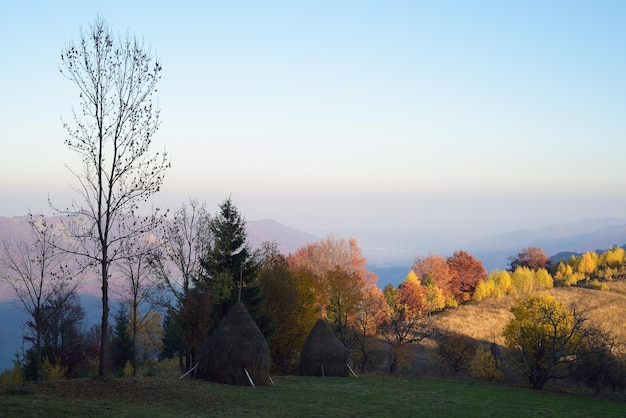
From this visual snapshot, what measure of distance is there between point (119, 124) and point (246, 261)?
21.7 meters

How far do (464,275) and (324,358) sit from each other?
7061 cm

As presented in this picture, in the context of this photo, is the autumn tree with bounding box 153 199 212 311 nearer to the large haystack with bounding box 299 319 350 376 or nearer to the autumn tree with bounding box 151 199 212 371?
the autumn tree with bounding box 151 199 212 371

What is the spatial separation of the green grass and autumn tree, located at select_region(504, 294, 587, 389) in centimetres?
510

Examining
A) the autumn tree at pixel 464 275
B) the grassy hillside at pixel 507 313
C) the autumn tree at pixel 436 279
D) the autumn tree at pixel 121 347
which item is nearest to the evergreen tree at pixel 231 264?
the autumn tree at pixel 121 347

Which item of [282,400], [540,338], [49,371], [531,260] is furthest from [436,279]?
[282,400]

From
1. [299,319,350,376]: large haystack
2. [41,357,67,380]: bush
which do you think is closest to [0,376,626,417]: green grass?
[299,319,350,376]: large haystack

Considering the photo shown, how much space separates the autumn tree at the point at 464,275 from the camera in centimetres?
9981

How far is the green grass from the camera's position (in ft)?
52.8

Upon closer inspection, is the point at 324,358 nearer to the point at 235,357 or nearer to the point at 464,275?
the point at 235,357

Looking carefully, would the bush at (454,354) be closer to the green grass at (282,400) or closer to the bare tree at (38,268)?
the green grass at (282,400)

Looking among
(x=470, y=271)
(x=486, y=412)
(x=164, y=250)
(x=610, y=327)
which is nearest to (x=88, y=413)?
(x=486, y=412)

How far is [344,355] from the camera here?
38375mm

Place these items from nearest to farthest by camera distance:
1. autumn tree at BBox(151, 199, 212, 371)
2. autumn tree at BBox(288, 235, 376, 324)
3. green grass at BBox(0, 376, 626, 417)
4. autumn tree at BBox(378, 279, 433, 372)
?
green grass at BBox(0, 376, 626, 417) → autumn tree at BBox(151, 199, 212, 371) → autumn tree at BBox(378, 279, 433, 372) → autumn tree at BBox(288, 235, 376, 324)

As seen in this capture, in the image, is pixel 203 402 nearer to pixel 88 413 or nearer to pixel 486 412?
pixel 88 413
